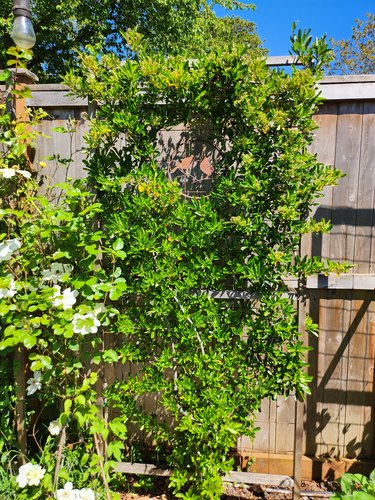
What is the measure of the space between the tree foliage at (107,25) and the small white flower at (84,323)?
23.7 feet

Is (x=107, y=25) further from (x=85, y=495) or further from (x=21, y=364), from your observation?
(x=85, y=495)

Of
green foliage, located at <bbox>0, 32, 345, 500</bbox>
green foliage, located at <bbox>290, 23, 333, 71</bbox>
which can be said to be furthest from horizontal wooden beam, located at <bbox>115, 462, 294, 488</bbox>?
green foliage, located at <bbox>290, 23, 333, 71</bbox>

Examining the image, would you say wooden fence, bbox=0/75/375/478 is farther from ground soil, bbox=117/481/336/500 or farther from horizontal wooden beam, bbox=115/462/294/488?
horizontal wooden beam, bbox=115/462/294/488

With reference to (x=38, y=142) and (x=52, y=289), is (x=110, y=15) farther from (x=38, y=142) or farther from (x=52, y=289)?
(x=52, y=289)

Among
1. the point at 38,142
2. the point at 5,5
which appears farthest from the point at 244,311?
the point at 5,5

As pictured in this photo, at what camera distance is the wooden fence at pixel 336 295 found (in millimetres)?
2236

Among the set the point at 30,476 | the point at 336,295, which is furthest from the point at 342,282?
the point at 30,476

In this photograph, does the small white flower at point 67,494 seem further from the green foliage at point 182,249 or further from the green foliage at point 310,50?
the green foliage at point 310,50

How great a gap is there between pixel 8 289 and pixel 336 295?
1.96 meters

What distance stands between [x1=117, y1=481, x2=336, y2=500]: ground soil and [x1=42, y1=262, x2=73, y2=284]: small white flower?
5.01ft

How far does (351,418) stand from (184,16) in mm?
8755

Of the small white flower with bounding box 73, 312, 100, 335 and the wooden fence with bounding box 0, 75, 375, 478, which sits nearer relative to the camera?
the small white flower with bounding box 73, 312, 100, 335

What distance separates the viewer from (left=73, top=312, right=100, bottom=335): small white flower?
1.70 metres

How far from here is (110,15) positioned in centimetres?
→ 822
